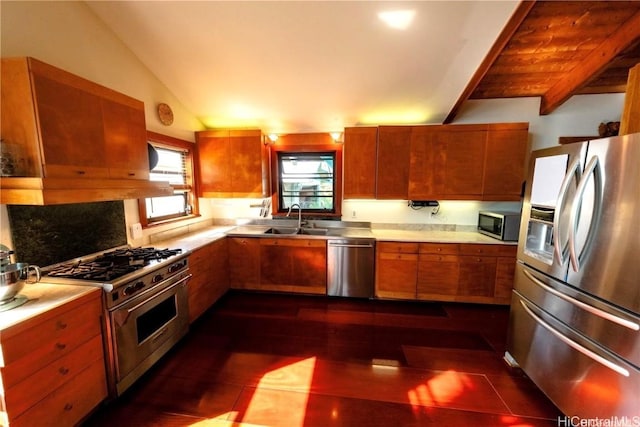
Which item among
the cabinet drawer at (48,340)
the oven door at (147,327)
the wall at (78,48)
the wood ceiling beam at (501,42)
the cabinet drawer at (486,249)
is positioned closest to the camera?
the cabinet drawer at (48,340)

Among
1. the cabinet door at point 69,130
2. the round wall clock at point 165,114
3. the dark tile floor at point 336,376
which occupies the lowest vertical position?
the dark tile floor at point 336,376

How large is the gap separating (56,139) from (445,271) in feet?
12.3

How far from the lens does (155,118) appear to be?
9.46 feet

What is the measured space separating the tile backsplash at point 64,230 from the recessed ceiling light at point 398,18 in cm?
294

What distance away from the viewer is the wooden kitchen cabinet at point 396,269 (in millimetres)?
3180

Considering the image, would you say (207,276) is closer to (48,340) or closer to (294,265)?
(294,265)

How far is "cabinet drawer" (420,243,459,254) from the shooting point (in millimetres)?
3096

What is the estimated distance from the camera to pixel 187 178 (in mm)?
3596

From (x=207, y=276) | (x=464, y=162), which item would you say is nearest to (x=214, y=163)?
(x=207, y=276)

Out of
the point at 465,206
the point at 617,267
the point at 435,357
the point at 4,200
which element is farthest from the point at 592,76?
the point at 4,200

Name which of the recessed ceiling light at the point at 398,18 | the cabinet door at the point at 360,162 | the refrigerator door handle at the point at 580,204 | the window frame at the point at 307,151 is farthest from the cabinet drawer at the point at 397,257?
the recessed ceiling light at the point at 398,18

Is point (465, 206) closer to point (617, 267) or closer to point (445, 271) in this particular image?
point (445, 271)

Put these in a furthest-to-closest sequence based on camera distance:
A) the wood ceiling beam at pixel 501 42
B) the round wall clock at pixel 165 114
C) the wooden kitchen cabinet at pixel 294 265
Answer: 1. the wooden kitchen cabinet at pixel 294 265
2. the round wall clock at pixel 165 114
3. the wood ceiling beam at pixel 501 42

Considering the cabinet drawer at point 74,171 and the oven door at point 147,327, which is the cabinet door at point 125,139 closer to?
→ the cabinet drawer at point 74,171
